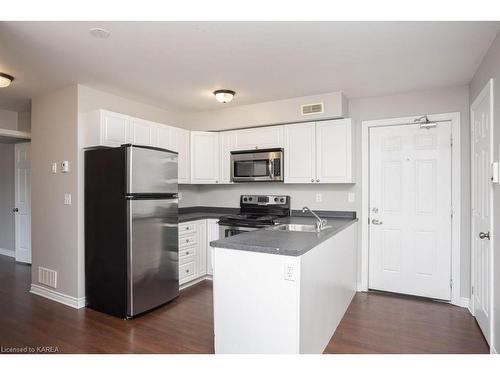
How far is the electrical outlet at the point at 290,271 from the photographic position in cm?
182

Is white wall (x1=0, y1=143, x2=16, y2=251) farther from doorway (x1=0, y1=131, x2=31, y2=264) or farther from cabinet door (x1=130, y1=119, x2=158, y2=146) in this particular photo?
cabinet door (x1=130, y1=119, x2=158, y2=146)

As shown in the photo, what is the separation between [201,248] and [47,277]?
69.8 inches

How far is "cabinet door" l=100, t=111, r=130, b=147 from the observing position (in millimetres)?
3146

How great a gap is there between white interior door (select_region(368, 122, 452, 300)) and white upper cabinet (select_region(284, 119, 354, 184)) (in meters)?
0.38

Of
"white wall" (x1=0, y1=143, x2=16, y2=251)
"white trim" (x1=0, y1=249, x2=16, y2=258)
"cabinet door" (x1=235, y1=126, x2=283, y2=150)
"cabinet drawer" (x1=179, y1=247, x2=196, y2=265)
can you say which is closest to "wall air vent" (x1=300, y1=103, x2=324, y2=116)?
"cabinet door" (x1=235, y1=126, x2=283, y2=150)

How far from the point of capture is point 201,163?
4.32 meters

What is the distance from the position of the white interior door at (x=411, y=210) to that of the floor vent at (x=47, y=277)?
365 cm

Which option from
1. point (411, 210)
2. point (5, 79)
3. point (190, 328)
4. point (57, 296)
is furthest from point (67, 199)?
point (411, 210)

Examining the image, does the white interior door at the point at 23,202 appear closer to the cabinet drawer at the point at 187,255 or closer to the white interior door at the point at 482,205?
the cabinet drawer at the point at 187,255

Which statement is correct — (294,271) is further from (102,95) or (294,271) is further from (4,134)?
(4,134)

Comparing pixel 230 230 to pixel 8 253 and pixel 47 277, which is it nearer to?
pixel 47 277

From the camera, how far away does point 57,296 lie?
11.0 feet

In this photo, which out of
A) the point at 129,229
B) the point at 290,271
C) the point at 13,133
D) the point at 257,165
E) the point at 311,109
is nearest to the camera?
the point at 290,271
